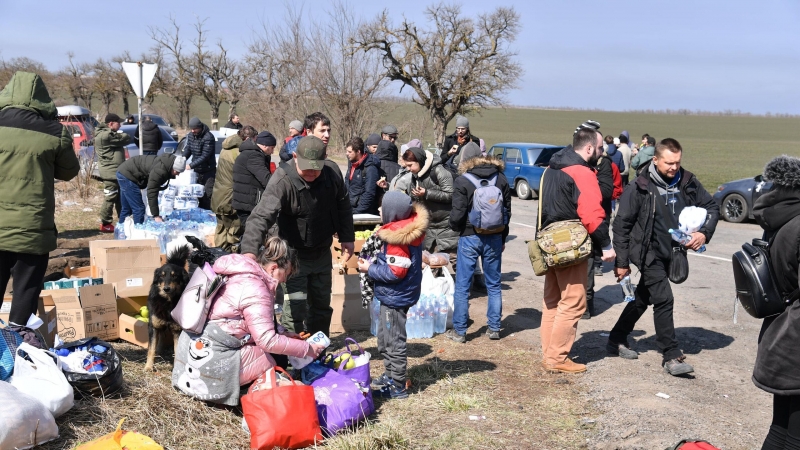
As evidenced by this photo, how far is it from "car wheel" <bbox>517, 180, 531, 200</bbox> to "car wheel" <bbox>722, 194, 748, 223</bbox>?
5.56 m

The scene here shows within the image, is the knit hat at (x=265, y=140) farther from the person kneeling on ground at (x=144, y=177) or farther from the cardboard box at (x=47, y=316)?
the cardboard box at (x=47, y=316)

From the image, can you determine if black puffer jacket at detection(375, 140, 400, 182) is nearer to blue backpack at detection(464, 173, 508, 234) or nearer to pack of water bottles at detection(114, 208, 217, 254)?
pack of water bottles at detection(114, 208, 217, 254)

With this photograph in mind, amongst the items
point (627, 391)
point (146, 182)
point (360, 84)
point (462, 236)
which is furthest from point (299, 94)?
point (627, 391)

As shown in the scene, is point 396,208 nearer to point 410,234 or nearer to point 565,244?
point 410,234

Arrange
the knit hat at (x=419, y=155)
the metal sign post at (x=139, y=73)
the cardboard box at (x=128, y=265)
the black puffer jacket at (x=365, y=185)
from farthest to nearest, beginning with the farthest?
the metal sign post at (x=139, y=73) < the black puffer jacket at (x=365, y=185) < the knit hat at (x=419, y=155) < the cardboard box at (x=128, y=265)

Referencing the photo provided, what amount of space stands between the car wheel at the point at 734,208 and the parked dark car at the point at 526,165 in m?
5.09

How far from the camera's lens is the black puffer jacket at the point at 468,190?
21.7 ft

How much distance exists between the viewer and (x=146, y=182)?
1003cm

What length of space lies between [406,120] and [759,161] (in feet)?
81.7

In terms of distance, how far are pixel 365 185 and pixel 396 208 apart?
4.16 m

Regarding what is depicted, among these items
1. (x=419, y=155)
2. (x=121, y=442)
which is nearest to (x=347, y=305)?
(x=419, y=155)

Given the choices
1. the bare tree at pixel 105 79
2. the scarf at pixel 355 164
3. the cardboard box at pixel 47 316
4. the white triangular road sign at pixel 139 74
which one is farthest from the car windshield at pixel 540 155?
the bare tree at pixel 105 79

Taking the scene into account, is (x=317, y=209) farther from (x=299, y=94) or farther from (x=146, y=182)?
(x=299, y=94)

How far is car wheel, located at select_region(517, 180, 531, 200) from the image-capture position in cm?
2024
